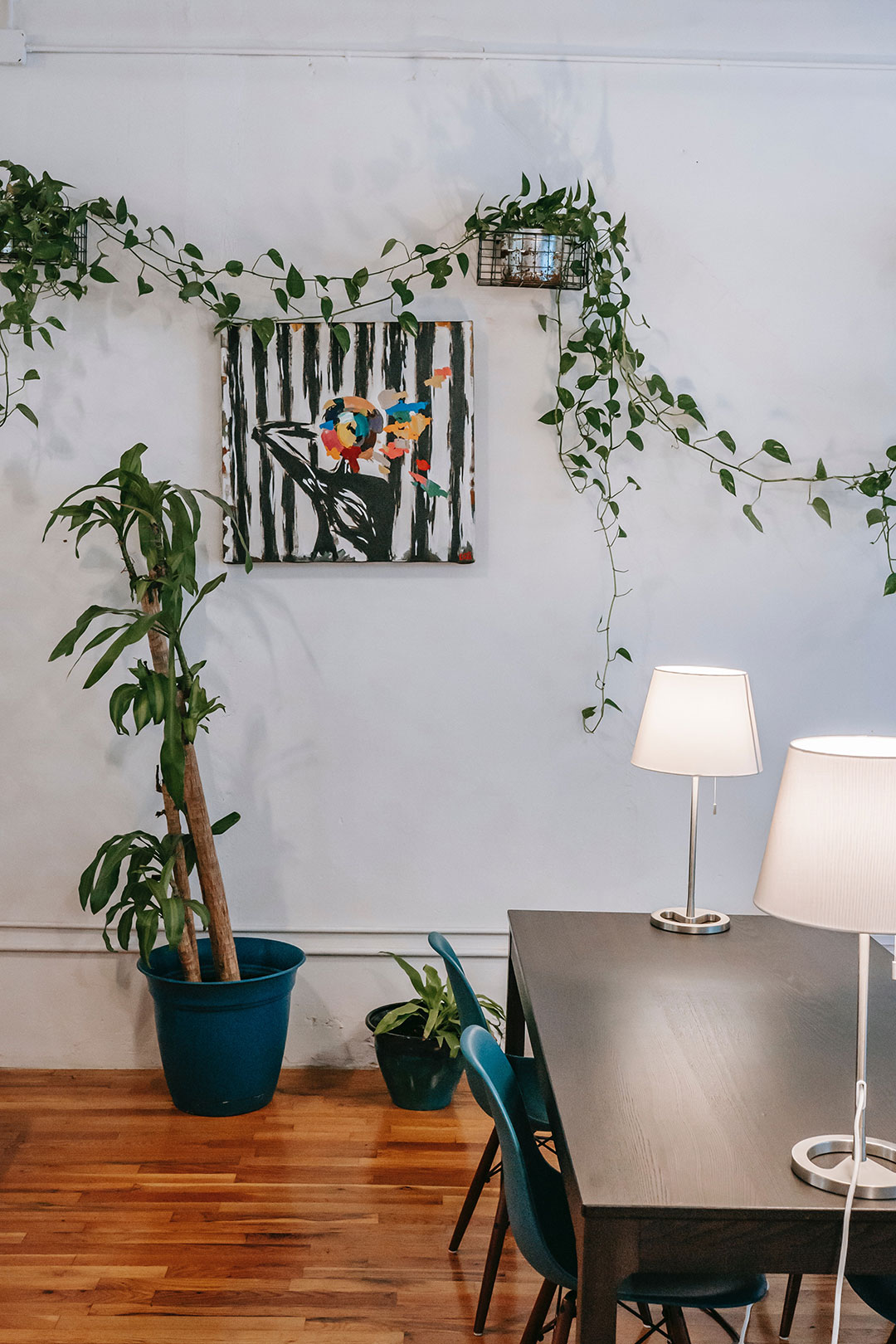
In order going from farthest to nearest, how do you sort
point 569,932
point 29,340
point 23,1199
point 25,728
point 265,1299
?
1. point 25,728
2. point 29,340
3. point 23,1199
4. point 569,932
5. point 265,1299

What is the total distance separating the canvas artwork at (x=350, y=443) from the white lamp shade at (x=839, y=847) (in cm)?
234

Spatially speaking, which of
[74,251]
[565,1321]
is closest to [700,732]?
[565,1321]

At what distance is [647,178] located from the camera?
3627 mm

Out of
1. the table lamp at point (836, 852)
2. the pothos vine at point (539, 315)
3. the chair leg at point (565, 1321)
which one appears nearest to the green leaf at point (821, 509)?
the pothos vine at point (539, 315)

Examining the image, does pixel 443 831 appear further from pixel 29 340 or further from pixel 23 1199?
pixel 29 340

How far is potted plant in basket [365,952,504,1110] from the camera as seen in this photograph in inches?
132

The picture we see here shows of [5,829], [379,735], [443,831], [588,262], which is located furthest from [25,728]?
[588,262]

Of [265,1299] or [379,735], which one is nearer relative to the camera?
[265,1299]

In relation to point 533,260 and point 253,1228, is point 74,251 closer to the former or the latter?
point 533,260

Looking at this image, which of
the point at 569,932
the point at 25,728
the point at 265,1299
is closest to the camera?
the point at 265,1299

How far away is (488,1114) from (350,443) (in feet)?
6.95

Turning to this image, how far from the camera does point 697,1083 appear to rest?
5.94ft

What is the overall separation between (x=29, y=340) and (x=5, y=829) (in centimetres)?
158

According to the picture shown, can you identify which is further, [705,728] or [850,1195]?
[705,728]
